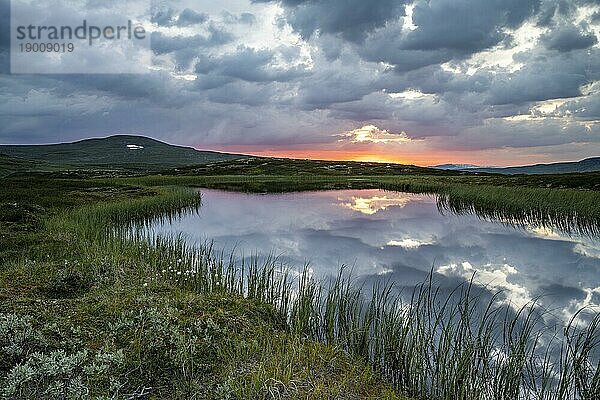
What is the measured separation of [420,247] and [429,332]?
12.5 m

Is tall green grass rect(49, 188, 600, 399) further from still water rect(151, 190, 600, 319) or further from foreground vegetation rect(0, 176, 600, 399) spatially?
still water rect(151, 190, 600, 319)

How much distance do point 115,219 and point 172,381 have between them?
17490 mm

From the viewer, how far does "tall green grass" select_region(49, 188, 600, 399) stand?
6.09 m

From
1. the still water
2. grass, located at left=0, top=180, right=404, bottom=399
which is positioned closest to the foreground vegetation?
grass, located at left=0, top=180, right=404, bottom=399

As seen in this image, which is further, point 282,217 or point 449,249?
point 282,217

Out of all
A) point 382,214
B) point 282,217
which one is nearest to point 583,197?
point 382,214

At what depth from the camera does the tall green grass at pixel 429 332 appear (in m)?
6.09

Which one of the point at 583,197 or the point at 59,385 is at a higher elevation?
the point at 583,197

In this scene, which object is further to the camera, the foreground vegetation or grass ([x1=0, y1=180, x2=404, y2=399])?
the foreground vegetation

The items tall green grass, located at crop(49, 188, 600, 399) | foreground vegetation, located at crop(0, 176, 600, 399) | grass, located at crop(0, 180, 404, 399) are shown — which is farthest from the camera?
tall green grass, located at crop(49, 188, 600, 399)

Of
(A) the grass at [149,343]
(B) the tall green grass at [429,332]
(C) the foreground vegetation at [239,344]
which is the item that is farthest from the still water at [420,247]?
(A) the grass at [149,343]

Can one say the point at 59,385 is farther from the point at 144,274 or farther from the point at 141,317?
the point at 144,274

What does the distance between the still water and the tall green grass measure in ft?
3.95

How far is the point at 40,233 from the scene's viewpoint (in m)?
15.2
